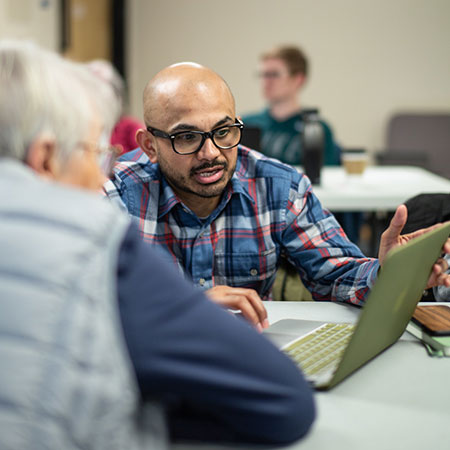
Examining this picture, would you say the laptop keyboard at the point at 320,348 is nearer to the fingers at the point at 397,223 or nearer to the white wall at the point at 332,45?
the fingers at the point at 397,223

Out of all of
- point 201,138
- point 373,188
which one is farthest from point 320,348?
point 373,188

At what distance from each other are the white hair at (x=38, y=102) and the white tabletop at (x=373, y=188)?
198 centimetres

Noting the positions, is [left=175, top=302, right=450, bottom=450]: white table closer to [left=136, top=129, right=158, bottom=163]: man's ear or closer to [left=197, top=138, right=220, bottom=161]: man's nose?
[left=197, top=138, right=220, bottom=161]: man's nose

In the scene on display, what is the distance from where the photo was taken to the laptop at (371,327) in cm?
91

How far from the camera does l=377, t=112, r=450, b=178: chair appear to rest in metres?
5.33

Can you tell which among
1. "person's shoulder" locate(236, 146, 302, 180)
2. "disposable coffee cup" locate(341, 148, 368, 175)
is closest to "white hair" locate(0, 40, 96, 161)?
"person's shoulder" locate(236, 146, 302, 180)

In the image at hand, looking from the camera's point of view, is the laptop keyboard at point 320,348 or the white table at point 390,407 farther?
the laptop keyboard at point 320,348

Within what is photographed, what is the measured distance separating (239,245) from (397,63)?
4.36 m

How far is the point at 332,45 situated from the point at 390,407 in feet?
16.1

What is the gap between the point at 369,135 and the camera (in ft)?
18.2

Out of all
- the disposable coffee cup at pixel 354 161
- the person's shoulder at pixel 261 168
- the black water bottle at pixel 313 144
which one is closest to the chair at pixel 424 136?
the disposable coffee cup at pixel 354 161

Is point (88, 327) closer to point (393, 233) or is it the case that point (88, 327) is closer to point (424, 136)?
point (393, 233)

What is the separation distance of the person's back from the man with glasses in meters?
0.82

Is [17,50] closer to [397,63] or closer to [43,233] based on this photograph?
[43,233]
